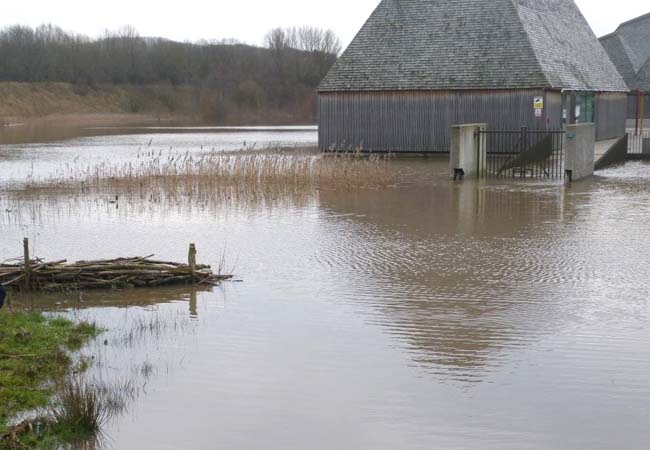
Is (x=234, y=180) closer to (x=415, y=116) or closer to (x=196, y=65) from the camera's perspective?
(x=415, y=116)

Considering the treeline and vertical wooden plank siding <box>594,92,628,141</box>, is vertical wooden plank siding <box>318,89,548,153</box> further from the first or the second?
the treeline

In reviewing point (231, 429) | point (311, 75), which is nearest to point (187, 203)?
point (231, 429)

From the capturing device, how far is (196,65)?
386ft

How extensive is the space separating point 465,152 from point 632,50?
38365mm

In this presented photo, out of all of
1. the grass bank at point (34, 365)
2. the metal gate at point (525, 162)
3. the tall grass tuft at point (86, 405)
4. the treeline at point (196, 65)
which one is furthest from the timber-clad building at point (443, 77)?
the treeline at point (196, 65)

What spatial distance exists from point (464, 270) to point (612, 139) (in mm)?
33097

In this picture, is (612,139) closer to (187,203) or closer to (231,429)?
(187,203)

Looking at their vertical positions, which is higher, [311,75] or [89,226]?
[311,75]

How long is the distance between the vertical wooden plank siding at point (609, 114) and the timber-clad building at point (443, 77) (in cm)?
433

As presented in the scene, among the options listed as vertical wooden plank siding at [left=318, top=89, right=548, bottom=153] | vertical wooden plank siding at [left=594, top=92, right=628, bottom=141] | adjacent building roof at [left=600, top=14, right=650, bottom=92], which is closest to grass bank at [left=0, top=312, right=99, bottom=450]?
vertical wooden plank siding at [left=318, top=89, right=548, bottom=153]

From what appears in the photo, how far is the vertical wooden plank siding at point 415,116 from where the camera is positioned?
3203cm

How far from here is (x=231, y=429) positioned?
6.98 meters

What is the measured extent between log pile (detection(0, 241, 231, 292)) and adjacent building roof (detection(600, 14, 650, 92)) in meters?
48.6

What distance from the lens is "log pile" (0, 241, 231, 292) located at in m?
11.1
